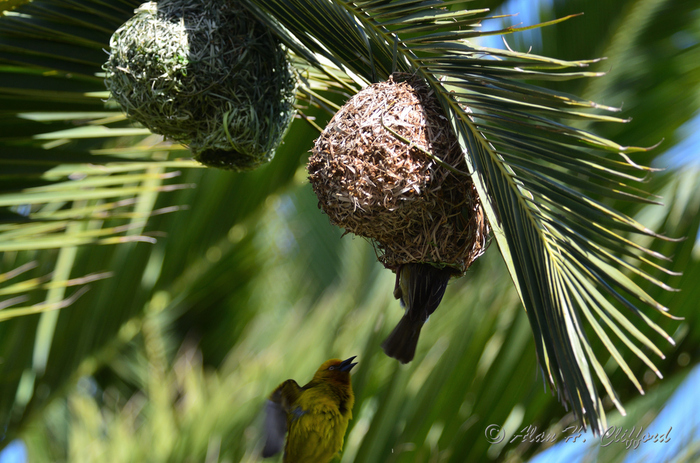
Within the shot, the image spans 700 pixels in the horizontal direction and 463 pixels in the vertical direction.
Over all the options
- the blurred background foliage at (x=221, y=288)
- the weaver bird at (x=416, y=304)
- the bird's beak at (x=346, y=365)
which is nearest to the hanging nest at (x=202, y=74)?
the blurred background foliage at (x=221, y=288)

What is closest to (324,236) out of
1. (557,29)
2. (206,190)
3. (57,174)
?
(206,190)

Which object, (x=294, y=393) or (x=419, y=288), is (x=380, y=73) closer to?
(x=419, y=288)

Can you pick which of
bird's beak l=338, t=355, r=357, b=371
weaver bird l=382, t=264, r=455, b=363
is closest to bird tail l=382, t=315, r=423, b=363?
weaver bird l=382, t=264, r=455, b=363

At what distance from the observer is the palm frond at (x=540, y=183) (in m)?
1.21

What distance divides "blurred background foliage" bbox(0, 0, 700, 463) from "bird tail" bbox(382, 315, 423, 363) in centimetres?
28

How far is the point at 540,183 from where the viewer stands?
1.29m

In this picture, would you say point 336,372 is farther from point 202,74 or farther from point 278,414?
point 202,74

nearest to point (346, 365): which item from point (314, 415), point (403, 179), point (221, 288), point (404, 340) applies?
point (314, 415)

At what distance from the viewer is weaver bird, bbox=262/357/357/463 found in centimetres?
224

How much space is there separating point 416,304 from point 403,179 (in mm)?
305

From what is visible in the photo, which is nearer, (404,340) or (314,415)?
(404,340)

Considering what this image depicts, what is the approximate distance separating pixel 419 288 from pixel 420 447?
954 millimetres

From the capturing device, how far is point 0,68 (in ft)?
6.55

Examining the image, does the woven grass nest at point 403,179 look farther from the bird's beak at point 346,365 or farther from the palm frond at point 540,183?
the bird's beak at point 346,365
